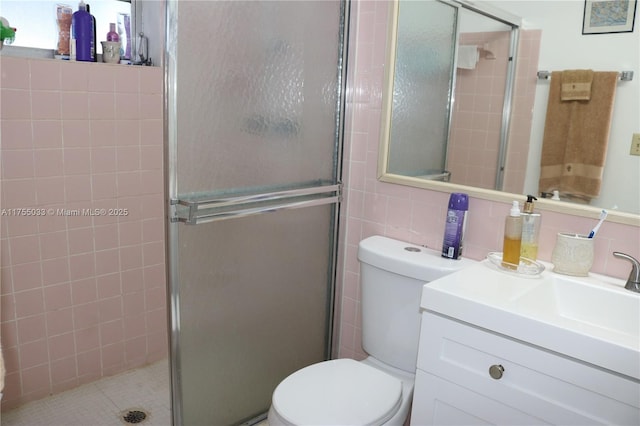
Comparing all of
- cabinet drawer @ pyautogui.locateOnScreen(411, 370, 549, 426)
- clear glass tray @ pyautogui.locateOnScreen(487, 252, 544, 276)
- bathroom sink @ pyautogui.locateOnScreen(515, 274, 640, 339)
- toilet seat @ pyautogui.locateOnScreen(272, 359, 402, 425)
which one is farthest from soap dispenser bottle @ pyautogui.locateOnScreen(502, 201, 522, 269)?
toilet seat @ pyautogui.locateOnScreen(272, 359, 402, 425)

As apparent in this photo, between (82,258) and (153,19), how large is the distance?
3.53 feet

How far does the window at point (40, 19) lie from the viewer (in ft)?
6.84

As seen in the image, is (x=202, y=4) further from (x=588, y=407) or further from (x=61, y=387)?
(x=61, y=387)

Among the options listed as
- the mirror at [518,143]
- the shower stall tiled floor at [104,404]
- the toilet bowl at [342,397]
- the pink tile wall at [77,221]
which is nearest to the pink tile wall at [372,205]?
the mirror at [518,143]

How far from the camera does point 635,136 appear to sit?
1.41 m

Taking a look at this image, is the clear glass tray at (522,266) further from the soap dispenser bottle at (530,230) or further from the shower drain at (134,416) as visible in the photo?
the shower drain at (134,416)

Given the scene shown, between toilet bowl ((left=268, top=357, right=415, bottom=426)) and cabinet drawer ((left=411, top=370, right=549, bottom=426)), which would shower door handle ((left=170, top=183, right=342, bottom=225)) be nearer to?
toilet bowl ((left=268, top=357, right=415, bottom=426))

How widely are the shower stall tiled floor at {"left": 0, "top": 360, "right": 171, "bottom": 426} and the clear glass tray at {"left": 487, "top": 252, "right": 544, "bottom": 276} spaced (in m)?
1.41

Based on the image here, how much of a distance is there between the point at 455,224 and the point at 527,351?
0.58 meters

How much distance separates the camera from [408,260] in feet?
5.61

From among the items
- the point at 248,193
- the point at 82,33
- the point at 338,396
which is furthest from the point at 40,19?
the point at 338,396

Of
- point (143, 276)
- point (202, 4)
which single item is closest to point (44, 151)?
point (143, 276)

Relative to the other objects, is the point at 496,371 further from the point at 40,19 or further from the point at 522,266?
the point at 40,19

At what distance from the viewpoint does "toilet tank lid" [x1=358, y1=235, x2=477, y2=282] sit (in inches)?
65.3
